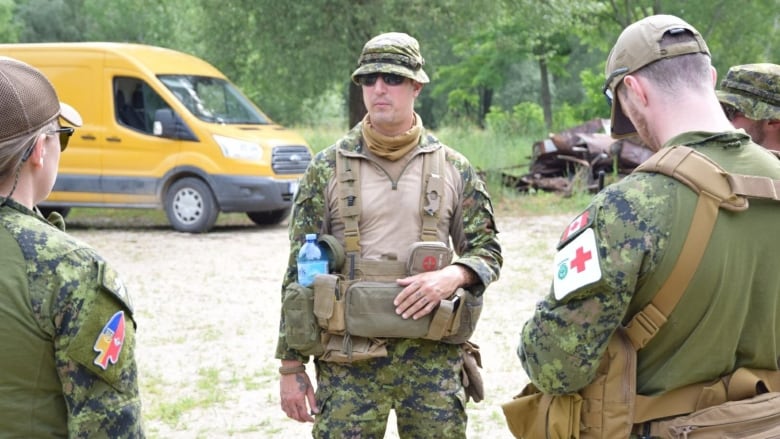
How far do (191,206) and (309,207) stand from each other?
29.8ft

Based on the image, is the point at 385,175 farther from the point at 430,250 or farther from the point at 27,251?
the point at 27,251

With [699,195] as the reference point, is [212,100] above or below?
below

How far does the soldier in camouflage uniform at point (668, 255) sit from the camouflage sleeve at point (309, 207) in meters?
1.23

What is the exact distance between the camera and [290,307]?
3.12 meters

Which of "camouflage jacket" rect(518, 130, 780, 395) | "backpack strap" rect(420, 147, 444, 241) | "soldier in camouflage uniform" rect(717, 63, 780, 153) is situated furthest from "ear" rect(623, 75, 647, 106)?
"backpack strap" rect(420, 147, 444, 241)

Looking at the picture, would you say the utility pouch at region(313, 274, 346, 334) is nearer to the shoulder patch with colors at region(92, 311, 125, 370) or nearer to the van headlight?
the shoulder patch with colors at region(92, 311, 125, 370)

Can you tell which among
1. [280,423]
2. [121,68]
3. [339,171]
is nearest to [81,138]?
[121,68]

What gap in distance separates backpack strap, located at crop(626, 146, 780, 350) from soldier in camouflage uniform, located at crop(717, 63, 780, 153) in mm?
1086

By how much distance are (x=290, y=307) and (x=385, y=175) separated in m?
0.57

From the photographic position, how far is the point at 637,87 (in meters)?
2.16

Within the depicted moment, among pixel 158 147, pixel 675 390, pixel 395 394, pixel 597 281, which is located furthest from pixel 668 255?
pixel 158 147

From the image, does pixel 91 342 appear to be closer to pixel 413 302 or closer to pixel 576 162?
pixel 413 302

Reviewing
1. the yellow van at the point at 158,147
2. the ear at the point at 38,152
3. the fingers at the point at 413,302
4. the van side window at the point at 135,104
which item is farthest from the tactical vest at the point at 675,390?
the van side window at the point at 135,104

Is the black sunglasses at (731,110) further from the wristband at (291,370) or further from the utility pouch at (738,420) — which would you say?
the wristband at (291,370)
